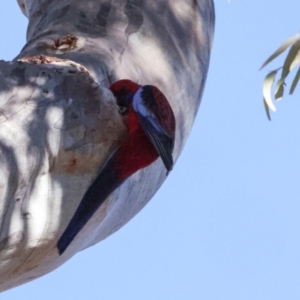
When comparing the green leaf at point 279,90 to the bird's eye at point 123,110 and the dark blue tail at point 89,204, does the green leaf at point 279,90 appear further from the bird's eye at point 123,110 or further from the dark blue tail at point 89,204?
the dark blue tail at point 89,204

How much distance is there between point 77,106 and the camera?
1.71 metres

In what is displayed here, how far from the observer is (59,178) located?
1656 mm

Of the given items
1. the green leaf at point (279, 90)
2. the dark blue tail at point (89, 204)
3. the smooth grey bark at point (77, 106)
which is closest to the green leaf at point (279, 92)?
the green leaf at point (279, 90)

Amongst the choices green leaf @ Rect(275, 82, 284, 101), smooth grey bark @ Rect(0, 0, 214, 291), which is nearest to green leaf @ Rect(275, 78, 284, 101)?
green leaf @ Rect(275, 82, 284, 101)

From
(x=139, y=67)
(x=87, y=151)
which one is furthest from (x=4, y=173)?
(x=139, y=67)

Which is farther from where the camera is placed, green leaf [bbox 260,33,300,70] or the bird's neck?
green leaf [bbox 260,33,300,70]

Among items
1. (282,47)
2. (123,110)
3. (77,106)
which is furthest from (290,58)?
(77,106)

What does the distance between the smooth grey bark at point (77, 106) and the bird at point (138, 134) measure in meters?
0.03

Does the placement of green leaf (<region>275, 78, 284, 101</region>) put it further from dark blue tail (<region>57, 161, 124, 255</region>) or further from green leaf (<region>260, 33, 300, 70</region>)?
dark blue tail (<region>57, 161, 124, 255</region>)

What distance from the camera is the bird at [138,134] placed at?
5.75ft

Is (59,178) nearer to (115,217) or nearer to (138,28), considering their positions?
(115,217)

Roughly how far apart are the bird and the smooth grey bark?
1.2 inches

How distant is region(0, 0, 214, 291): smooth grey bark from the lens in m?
1.59

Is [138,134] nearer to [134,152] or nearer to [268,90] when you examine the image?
[134,152]
